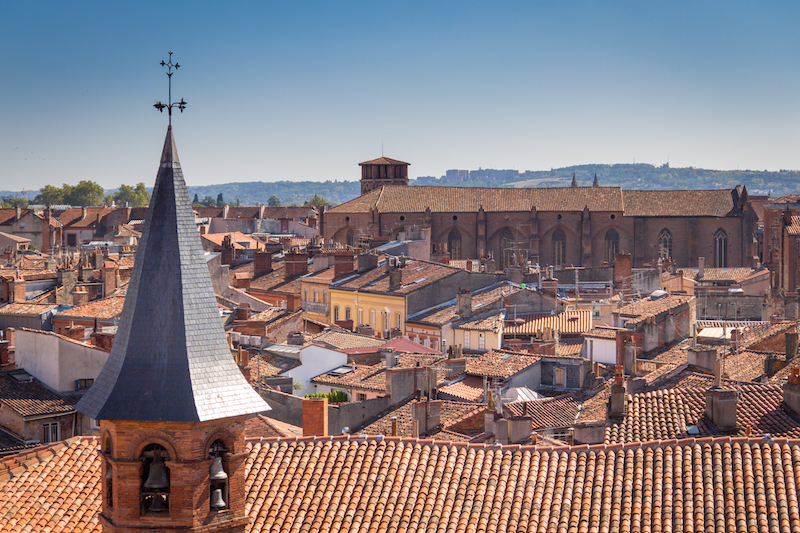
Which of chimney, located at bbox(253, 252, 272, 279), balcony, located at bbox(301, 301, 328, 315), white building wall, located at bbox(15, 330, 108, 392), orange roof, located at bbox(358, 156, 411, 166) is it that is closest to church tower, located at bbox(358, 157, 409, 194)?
orange roof, located at bbox(358, 156, 411, 166)

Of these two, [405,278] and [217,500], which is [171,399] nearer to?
[217,500]

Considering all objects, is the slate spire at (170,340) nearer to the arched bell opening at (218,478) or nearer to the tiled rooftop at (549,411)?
the arched bell opening at (218,478)

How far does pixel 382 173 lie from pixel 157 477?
9329cm

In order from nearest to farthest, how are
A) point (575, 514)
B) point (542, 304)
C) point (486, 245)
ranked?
point (575, 514)
point (542, 304)
point (486, 245)

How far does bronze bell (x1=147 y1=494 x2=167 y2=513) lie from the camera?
14.5 metres

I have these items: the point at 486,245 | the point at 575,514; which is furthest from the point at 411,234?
the point at 575,514

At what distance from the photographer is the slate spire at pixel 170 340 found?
14375 mm

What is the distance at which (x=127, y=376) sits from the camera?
47.9 feet

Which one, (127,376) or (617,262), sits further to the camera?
(617,262)

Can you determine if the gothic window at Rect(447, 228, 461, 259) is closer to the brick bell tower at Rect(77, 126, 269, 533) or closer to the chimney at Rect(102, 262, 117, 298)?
the chimney at Rect(102, 262, 117, 298)

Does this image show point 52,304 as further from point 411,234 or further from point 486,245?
point 486,245

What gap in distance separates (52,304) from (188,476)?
29456mm

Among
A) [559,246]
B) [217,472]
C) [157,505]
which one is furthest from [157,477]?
[559,246]

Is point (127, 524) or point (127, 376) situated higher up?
point (127, 376)
